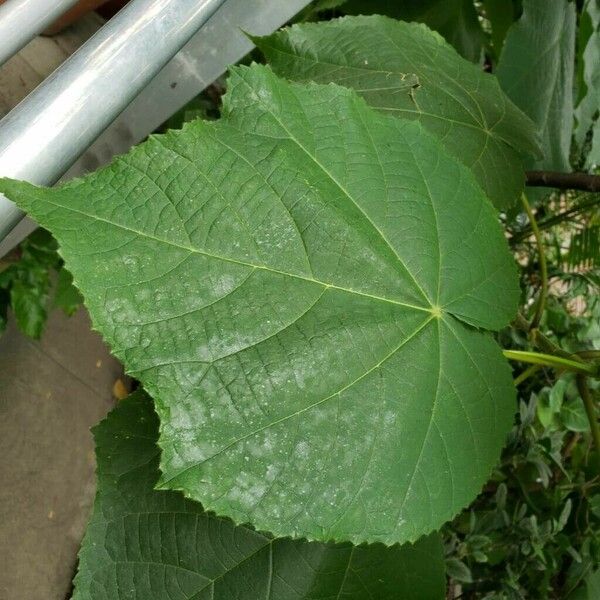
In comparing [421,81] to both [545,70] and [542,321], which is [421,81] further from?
[542,321]

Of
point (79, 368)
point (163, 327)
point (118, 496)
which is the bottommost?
point (79, 368)

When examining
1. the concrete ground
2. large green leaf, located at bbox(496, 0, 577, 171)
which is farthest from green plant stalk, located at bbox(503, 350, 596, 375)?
the concrete ground

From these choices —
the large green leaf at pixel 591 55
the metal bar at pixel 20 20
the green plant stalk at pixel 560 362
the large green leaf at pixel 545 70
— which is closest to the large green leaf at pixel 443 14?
the large green leaf at pixel 545 70

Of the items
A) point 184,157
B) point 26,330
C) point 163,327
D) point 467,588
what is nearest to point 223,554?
point 163,327

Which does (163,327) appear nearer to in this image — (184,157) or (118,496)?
(184,157)

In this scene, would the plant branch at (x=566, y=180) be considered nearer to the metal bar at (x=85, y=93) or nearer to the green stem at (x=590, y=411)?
the green stem at (x=590, y=411)

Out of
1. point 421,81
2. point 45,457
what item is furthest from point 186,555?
point 45,457
